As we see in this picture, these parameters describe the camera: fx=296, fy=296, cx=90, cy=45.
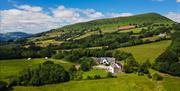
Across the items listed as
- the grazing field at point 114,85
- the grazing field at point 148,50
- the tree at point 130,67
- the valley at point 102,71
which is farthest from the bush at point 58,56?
the grazing field at point 114,85

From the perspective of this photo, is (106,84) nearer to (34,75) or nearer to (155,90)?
(155,90)

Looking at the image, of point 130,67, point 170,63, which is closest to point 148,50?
point 170,63

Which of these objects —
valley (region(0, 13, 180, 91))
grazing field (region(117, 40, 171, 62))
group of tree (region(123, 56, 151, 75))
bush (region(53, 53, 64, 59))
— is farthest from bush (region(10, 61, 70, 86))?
bush (region(53, 53, 64, 59))

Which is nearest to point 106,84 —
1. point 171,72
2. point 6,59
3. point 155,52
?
point 171,72

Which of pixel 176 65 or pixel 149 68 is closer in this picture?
pixel 176 65

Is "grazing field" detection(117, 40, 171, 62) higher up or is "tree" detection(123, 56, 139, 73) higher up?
"grazing field" detection(117, 40, 171, 62)

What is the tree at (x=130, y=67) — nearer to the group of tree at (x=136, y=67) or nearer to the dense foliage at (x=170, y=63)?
the group of tree at (x=136, y=67)

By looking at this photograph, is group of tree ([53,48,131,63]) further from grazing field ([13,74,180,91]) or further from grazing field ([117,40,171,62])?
grazing field ([13,74,180,91])
